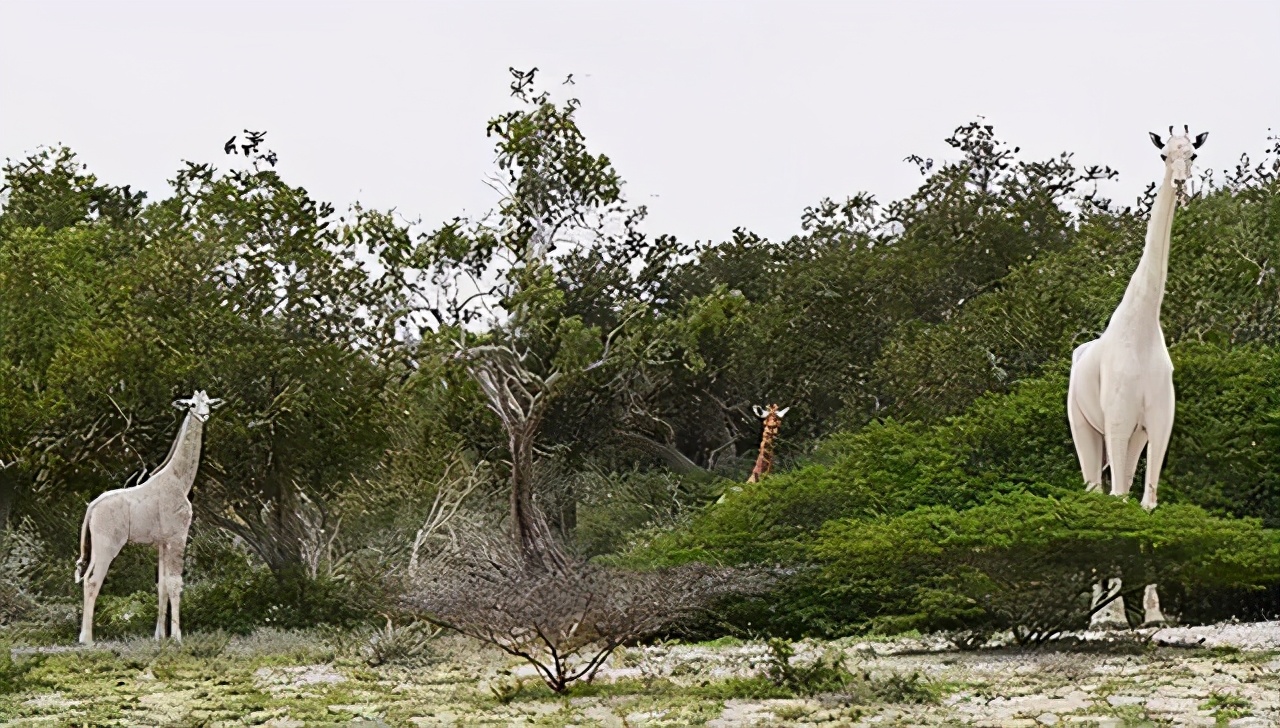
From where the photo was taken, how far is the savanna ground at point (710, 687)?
7570mm

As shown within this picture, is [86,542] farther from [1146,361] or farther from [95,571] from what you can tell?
[1146,361]

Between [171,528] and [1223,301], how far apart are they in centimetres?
1029

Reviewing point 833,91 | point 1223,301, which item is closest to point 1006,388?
point 1223,301

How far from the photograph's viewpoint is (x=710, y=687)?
8695mm

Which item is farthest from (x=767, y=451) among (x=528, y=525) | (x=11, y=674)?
(x=11, y=674)

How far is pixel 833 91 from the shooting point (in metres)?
16.6

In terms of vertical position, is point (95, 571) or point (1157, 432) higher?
point (1157, 432)

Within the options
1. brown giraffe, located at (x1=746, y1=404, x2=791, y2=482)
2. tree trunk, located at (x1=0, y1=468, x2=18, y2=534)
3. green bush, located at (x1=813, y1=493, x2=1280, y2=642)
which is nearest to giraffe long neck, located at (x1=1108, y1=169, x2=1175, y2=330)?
green bush, located at (x1=813, y1=493, x2=1280, y2=642)

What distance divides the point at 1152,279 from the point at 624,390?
10.0 metres

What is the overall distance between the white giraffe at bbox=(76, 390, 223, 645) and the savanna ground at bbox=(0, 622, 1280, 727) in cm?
114

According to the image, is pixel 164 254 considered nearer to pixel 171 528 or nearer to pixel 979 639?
pixel 171 528

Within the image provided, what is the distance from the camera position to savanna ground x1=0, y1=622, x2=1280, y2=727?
7.57m

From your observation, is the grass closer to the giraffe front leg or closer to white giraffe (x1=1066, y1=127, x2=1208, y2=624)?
white giraffe (x1=1066, y1=127, x2=1208, y2=624)

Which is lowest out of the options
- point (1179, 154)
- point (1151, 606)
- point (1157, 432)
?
point (1151, 606)
